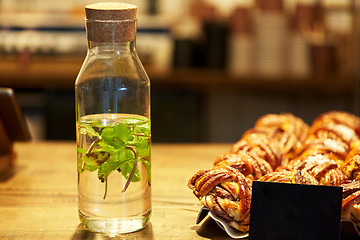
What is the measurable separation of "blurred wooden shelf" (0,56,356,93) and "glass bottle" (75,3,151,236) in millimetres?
2499

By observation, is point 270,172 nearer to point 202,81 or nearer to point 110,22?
point 110,22

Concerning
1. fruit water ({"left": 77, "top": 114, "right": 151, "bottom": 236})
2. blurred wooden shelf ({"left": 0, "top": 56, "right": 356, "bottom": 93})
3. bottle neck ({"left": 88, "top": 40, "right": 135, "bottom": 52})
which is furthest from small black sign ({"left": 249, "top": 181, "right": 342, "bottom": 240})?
blurred wooden shelf ({"left": 0, "top": 56, "right": 356, "bottom": 93})

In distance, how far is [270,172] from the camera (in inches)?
44.5

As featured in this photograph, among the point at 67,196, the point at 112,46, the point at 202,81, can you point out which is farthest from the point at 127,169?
the point at 202,81

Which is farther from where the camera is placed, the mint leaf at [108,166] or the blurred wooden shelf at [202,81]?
the blurred wooden shelf at [202,81]

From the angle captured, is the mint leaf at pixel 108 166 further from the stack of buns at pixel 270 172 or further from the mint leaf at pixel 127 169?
the stack of buns at pixel 270 172

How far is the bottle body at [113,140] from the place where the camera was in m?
1.01

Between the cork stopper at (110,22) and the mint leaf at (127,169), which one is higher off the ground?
the cork stopper at (110,22)

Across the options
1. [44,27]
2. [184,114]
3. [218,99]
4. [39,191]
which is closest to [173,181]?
[39,191]

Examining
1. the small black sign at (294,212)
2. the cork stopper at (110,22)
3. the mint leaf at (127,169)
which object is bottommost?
the small black sign at (294,212)

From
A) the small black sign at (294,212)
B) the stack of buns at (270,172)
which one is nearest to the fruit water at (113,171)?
the stack of buns at (270,172)

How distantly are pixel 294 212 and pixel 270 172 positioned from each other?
19 centimetres

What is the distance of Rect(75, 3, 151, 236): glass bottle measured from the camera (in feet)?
3.32

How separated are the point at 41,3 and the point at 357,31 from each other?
102 inches
